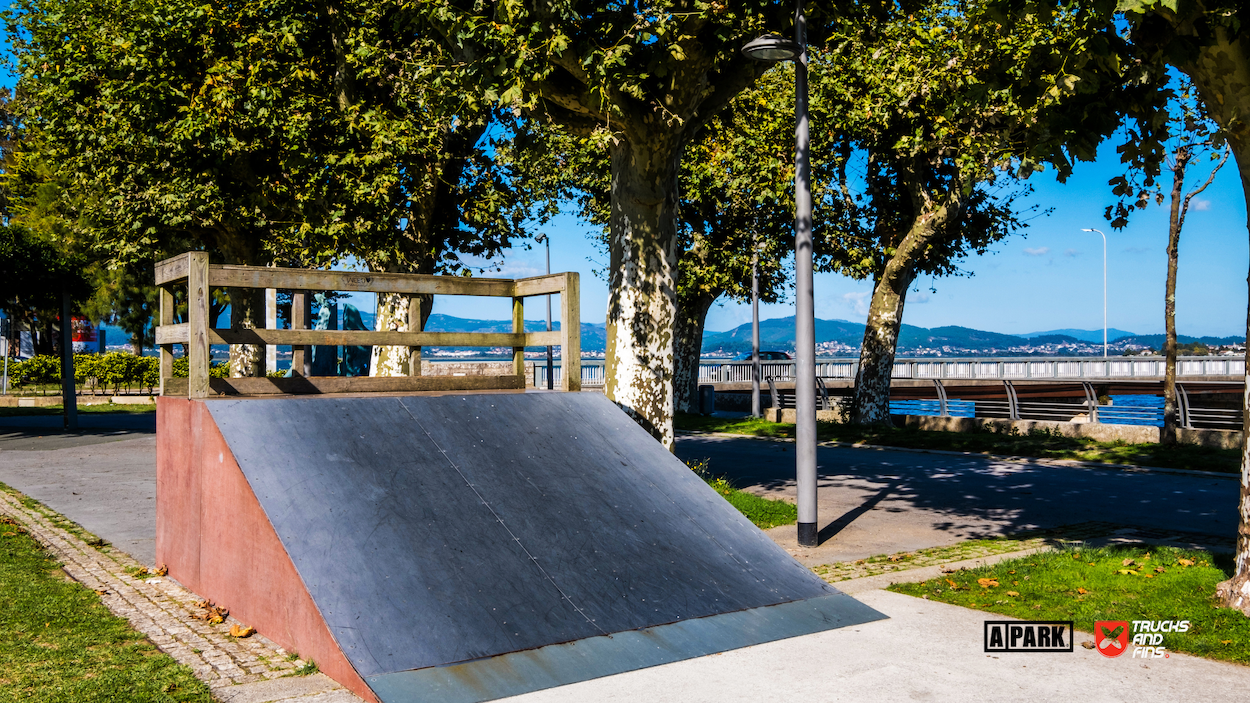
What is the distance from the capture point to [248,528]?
6098mm

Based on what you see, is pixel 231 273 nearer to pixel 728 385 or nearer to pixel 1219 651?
pixel 1219 651

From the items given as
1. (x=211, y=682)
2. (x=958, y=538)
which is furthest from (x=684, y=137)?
(x=211, y=682)

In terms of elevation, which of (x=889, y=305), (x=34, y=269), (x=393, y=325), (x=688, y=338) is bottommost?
(x=688, y=338)

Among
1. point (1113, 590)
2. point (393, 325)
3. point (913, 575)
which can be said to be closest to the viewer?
point (1113, 590)

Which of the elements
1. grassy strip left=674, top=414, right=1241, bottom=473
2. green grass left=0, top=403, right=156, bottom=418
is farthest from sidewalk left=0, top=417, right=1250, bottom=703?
green grass left=0, top=403, right=156, bottom=418

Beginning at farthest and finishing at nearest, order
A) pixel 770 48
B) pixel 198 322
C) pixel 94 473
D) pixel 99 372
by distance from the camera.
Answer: pixel 99 372, pixel 94 473, pixel 770 48, pixel 198 322

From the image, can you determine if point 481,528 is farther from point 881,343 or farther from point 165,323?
point 881,343

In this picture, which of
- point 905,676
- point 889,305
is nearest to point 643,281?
point 905,676

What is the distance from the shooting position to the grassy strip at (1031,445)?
1584 cm

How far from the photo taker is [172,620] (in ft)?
21.3

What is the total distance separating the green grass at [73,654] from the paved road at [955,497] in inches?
213

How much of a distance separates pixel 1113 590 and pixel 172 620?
22.5ft

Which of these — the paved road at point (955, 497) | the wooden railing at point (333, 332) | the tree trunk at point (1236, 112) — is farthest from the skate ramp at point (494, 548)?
the tree trunk at point (1236, 112)

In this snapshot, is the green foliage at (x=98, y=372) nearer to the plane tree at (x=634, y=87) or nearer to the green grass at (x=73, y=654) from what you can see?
the plane tree at (x=634, y=87)
